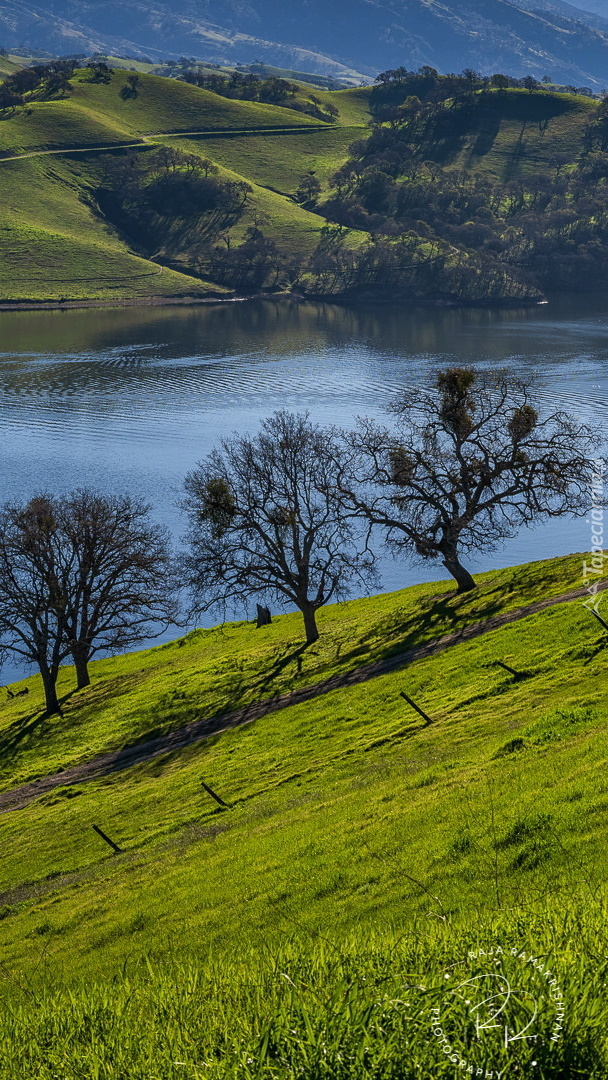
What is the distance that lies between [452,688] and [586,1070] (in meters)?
31.4

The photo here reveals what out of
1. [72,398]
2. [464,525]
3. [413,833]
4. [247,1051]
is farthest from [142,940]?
[72,398]

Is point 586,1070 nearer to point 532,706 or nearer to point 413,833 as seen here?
point 413,833

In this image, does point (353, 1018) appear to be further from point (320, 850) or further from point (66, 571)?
point (66, 571)

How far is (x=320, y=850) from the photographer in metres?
21.1

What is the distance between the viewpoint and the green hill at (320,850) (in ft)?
19.2

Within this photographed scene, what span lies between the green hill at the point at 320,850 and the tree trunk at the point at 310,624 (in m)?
1.07

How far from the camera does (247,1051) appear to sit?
18.3 ft

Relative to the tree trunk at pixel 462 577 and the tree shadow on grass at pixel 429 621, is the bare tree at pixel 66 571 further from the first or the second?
the tree trunk at pixel 462 577

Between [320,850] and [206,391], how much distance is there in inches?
5116

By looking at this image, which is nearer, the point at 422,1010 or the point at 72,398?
the point at 422,1010

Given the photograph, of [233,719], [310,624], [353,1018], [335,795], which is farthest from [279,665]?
[353,1018]

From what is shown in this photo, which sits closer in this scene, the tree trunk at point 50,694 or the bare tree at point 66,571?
the tree trunk at point 50,694

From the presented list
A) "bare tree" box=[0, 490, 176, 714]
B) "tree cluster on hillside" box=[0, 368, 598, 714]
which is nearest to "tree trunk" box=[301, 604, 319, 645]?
"tree cluster on hillside" box=[0, 368, 598, 714]

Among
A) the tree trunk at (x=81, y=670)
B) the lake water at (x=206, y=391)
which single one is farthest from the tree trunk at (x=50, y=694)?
the lake water at (x=206, y=391)
